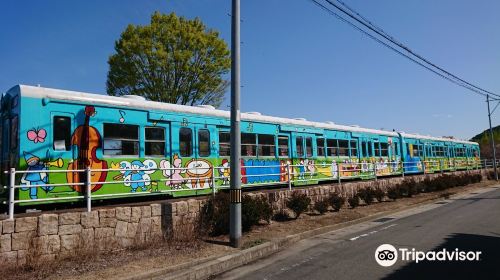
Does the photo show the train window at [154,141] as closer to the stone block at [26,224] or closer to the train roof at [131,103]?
the train roof at [131,103]

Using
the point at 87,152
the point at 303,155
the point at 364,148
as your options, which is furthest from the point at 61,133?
the point at 364,148

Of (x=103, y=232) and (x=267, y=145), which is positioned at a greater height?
(x=267, y=145)

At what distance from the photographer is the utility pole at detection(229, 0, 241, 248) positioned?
9.54m

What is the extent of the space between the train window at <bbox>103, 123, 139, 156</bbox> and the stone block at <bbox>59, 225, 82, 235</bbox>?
293cm

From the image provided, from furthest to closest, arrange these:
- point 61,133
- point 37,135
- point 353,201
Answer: point 353,201 → point 61,133 → point 37,135

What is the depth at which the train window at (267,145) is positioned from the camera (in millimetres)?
15724

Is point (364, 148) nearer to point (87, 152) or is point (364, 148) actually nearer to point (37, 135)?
point (87, 152)

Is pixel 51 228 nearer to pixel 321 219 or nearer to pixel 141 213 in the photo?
pixel 141 213

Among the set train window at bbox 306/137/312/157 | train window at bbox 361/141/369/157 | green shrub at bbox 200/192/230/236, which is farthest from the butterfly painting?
train window at bbox 361/141/369/157

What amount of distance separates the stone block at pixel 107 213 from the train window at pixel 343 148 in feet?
47.3

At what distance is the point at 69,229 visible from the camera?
7984 mm

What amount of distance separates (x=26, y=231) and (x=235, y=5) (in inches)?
266

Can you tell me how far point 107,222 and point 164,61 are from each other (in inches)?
620

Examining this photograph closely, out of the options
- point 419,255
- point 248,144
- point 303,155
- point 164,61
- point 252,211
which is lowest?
point 419,255
